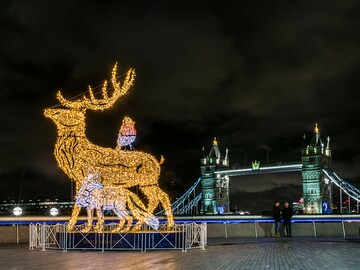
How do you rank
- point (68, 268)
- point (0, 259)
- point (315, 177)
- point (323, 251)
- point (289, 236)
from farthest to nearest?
point (315, 177)
point (289, 236)
point (323, 251)
point (0, 259)
point (68, 268)

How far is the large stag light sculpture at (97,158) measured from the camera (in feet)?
63.3

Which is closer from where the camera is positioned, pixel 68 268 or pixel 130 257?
pixel 68 268

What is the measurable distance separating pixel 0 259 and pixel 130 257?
3.91 m

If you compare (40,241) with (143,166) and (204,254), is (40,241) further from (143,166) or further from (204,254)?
(204,254)

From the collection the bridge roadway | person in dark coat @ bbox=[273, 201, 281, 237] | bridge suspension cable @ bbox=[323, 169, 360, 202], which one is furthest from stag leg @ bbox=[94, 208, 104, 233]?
the bridge roadway

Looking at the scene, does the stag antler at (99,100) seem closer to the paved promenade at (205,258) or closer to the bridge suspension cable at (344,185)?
the paved promenade at (205,258)

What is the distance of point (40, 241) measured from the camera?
67.4 feet

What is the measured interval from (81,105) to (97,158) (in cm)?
204

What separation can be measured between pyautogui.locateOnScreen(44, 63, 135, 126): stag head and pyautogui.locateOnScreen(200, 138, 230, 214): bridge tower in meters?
100

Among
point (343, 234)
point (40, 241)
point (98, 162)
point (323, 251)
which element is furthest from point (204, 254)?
point (343, 234)

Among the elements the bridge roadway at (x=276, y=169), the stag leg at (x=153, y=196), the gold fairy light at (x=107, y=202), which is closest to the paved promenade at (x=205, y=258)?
the gold fairy light at (x=107, y=202)

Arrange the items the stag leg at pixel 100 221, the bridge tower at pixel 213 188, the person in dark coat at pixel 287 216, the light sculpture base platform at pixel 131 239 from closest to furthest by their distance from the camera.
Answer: the light sculpture base platform at pixel 131 239 < the stag leg at pixel 100 221 < the person in dark coat at pixel 287 216 < the bridge tower at pixel 213 188

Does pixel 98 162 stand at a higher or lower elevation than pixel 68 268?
higher

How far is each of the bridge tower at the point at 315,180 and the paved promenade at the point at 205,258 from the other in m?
86.7
